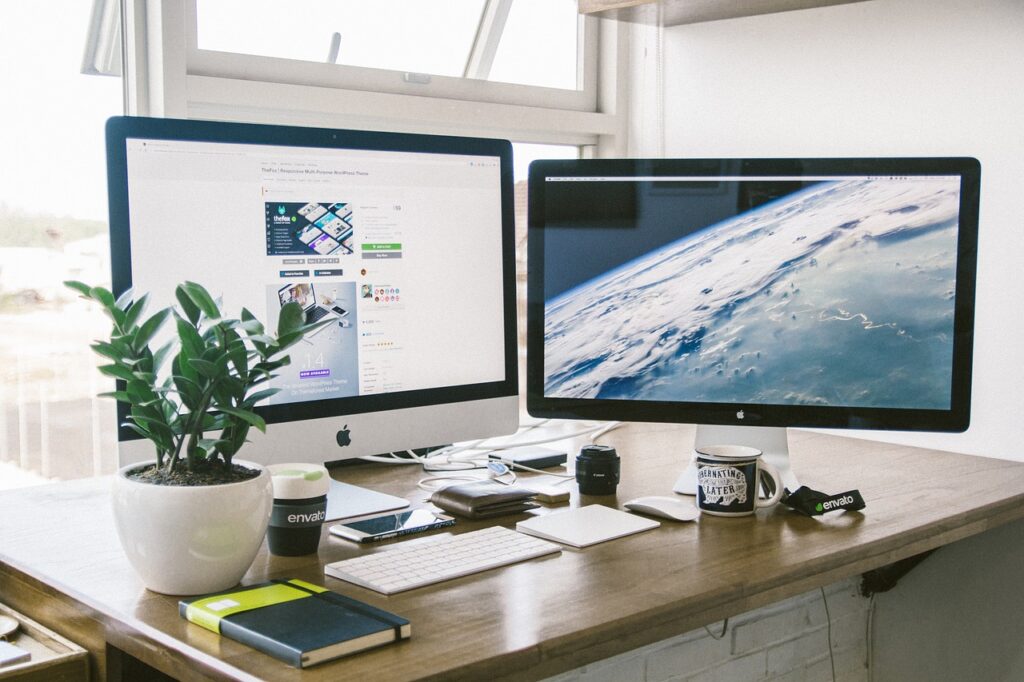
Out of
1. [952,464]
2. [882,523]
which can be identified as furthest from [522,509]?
[952,464]

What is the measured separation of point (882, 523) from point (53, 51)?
56.5 inches

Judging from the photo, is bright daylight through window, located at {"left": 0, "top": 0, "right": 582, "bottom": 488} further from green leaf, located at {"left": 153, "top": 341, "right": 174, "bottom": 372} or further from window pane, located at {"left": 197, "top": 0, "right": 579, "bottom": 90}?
green leaf, located at {"left": 153, "top": 341, "right": 174, "bottom": 372}

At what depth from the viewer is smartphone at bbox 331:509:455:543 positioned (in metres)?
1.27

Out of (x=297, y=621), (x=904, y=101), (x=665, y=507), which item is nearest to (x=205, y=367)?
(x=297, y=621)

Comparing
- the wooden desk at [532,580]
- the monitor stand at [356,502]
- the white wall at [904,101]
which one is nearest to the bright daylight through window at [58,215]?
the wooden desk at [532,580]

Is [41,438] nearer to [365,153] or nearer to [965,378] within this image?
[365,153]

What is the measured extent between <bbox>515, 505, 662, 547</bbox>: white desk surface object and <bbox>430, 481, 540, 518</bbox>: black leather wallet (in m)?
0.05

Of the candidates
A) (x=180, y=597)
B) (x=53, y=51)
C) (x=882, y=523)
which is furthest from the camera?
(x=53, y=51)

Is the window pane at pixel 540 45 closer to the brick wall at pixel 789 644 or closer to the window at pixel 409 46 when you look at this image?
the window at pixel 409 46

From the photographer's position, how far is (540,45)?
248cm

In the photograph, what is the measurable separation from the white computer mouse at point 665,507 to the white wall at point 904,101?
2.63 feet

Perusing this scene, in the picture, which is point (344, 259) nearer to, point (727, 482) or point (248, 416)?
point (248, 416)

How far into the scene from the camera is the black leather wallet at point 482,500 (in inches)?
54.5

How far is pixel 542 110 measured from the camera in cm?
233
